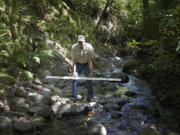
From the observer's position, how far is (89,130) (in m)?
3.73

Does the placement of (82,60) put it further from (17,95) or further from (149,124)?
(149,124)

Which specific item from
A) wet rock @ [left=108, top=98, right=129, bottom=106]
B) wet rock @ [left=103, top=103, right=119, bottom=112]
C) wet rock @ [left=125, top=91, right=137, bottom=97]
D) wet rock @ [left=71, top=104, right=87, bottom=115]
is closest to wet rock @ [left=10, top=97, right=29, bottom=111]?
wet rock @ [left=71, top=104, right=87, bottom=115]

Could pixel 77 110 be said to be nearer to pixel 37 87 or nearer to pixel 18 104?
pixel 18 104

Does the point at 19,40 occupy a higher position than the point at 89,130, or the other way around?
the point at 19,40

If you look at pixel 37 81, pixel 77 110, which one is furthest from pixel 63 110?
pixel 37 81

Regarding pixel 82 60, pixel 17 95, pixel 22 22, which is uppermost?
pixel 22 22

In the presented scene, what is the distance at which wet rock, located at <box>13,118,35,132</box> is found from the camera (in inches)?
146

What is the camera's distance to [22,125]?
3.76m

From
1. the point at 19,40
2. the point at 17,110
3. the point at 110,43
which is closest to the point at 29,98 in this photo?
the point at 17,110

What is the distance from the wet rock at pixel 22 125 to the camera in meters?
3.70

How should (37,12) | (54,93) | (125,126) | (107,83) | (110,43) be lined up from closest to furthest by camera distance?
(125,126) < (37,12) < (54,93) < (107,83) < (110,43)

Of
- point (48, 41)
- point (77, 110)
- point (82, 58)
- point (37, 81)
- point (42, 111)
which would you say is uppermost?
point (48, 41)

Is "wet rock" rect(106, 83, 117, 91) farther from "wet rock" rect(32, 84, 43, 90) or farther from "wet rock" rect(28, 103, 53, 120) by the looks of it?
"wet rock" rect(28, 103, 53, 120)

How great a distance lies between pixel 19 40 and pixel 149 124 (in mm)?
3698
